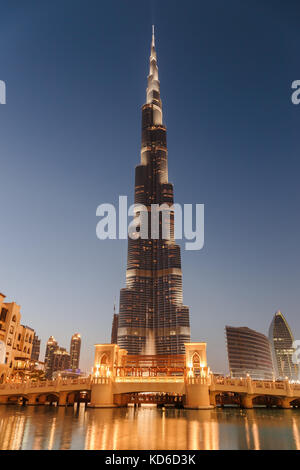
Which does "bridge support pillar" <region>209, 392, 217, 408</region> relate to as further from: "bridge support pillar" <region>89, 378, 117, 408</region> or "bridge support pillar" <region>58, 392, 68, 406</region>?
"bridge support pillar" <region>58, 392, 68, 406</region>

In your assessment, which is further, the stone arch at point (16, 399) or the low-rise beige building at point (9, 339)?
the low-rise beige building at point (9, 339)

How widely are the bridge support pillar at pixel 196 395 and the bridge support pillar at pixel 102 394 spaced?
12.7m

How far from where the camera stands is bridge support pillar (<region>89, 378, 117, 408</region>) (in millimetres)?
51594

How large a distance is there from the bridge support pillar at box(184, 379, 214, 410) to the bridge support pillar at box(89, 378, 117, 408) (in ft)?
41.7

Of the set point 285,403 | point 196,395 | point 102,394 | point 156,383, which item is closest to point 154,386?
point 156,383

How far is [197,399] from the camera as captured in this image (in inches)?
1998

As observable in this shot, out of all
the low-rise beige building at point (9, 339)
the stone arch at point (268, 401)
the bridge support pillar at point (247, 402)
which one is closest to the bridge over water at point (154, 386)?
the bridge support pillar at point (247, 402)

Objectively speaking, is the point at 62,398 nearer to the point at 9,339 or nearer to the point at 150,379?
the point at 150,379

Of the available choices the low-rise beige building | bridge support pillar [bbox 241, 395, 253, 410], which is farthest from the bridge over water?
the low-rise beige building

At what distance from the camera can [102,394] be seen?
52.0 metres

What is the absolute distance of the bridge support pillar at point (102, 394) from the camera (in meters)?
51.6

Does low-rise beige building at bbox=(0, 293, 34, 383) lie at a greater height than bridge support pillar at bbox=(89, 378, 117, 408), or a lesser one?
greater

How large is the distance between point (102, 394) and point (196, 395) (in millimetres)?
15504

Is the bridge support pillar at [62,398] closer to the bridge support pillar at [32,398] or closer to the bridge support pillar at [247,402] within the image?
the bridge support pillar at [32,398]
